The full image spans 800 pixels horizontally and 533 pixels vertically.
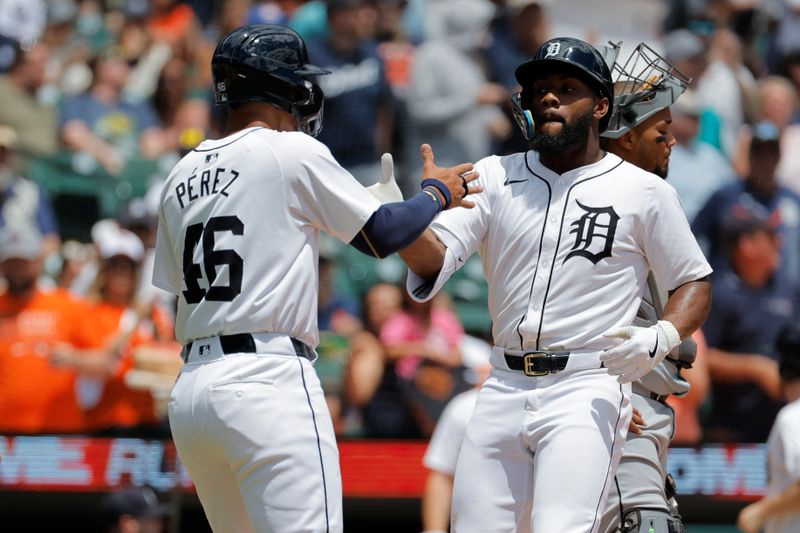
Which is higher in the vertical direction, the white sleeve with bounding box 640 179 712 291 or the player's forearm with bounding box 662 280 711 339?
the white sleeve with bounding box 640 179 712 291

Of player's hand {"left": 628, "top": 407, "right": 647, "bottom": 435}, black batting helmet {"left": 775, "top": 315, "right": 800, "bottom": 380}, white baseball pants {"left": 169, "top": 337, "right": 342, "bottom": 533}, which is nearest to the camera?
white baseball pants {"left": 169, "top": 337, "right": 342, "bottom": 533}

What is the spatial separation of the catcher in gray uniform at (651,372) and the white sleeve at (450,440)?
7.50 ft

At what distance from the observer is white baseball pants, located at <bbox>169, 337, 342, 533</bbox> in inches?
160

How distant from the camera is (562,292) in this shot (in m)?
4.51

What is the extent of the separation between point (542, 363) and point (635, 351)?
0.37 meters

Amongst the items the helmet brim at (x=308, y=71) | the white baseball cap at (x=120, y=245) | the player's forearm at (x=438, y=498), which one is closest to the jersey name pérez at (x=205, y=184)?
the helmet brim at (x=308, y=71)

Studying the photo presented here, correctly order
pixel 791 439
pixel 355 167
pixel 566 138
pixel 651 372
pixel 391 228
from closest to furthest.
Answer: pixel 391 228
pixel 566 138
pixel 651 372
pixel 791 439
pixel 355 167

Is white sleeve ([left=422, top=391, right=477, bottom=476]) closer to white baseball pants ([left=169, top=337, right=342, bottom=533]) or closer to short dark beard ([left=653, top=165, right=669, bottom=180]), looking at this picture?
short dark beard ([left=653, top=165, right=669, bottom=180])

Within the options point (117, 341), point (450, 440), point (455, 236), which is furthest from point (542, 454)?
point (117, 341)

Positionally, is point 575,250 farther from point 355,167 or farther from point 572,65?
point 355,167

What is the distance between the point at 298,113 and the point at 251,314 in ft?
2.51

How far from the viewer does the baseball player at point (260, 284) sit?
409cm

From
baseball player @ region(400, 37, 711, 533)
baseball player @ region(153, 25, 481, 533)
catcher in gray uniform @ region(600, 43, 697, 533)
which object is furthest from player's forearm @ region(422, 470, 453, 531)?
baseball player @ region(153, 25, 481, 533)

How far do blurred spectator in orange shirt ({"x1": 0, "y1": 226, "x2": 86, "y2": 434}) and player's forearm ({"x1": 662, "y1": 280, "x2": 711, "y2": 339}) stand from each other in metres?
4.56
